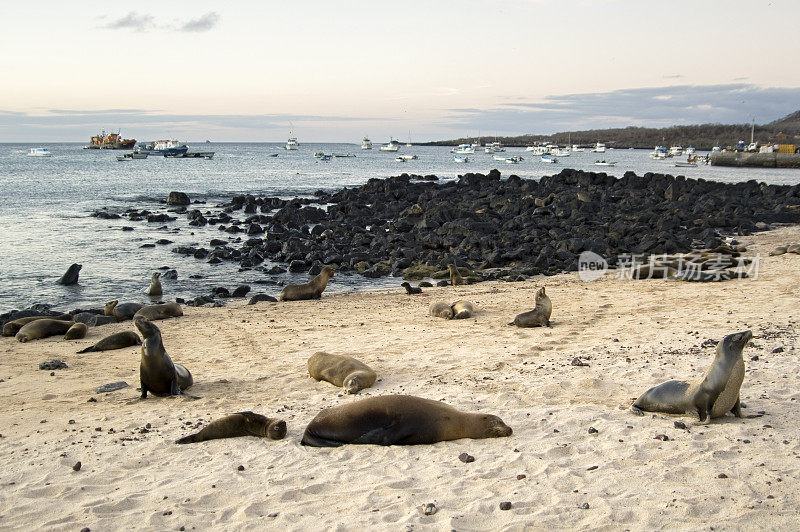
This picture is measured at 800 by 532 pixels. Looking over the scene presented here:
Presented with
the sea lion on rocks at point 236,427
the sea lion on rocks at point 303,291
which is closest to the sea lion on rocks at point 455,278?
the sea lion on rocks at point 303,291

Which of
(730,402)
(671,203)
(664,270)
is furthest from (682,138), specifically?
(730,402)

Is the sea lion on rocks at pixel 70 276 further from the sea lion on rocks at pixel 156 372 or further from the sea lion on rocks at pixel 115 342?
the sea lion on rocks at pixel 156 372

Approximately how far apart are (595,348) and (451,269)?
7.43 metres

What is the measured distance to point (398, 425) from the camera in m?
5.46

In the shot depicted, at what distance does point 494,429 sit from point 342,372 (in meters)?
2.33

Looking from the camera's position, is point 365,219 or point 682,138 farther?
point 682,138

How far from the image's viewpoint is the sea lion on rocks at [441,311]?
11.0 meters

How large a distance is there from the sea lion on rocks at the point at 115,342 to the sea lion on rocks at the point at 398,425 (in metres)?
5.34

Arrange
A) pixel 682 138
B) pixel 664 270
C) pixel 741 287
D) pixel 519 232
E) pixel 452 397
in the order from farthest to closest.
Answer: pixel 682 138 → pixel 519 232 → pixel 664 270 → pixel 741 287 → pixel 452 397

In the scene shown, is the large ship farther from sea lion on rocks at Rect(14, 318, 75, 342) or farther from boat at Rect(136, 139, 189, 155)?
sea lion on rocks at Rect(14, 318, 75, 342)

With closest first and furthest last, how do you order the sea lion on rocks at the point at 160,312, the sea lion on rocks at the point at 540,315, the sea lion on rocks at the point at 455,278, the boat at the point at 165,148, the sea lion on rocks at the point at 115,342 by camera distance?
the sea lion on rocks at the point at 115,342 → the sea lion on rocks at the point at 540,315 → the sea lion on rocks at the point at 160,312 → the sea lion on rocks at the point at 455,278 → the boat at the point at 165,148

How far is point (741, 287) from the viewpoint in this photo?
39.2 feet

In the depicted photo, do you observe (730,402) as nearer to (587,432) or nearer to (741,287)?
(587,432)

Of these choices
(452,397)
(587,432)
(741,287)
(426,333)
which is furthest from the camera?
(741,287)
